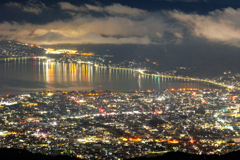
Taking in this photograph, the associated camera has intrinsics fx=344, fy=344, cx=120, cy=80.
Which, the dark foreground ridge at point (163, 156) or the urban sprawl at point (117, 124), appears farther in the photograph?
the urban sprawl at point (117, 124)

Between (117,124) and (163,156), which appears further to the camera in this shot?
(117,124)

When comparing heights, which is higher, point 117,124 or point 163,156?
point 163,156

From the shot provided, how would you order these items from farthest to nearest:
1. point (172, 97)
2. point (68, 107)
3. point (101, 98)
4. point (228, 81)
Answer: point (228, 81) → point (172, 97) → point (101, 98) → point (68, 107)

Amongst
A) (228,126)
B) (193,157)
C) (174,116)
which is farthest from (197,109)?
(193,157)

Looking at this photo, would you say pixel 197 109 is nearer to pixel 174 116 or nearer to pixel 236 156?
pixel 174 116

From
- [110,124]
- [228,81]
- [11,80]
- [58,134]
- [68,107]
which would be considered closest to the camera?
[58,134]

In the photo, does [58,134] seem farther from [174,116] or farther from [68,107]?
[174,116]

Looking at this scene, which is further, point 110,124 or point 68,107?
point 68,107

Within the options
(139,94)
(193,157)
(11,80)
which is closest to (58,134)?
(193,157)

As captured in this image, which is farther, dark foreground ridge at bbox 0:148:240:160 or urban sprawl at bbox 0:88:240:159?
urban sprawl at bbox 0:88:240:159
